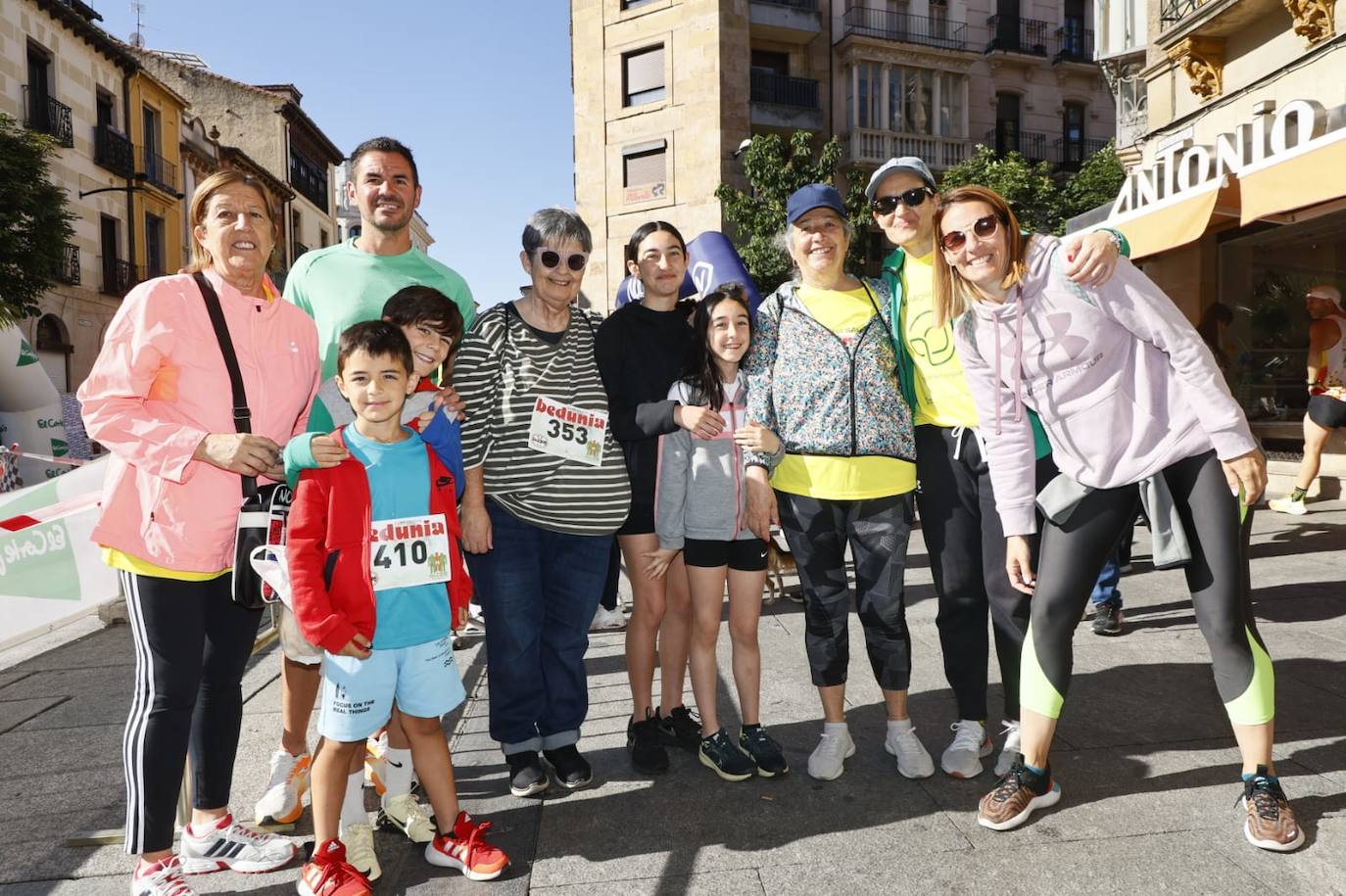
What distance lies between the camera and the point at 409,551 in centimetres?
261

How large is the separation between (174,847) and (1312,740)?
4277mm

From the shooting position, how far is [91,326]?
23938 millimetres

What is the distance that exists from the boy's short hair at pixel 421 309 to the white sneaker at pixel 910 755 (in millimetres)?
2274

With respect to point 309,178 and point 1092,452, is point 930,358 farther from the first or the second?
point 309,178

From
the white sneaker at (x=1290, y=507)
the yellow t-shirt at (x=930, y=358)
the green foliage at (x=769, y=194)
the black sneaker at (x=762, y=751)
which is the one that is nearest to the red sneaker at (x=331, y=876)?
the black sneaker at (x=762, y=751)

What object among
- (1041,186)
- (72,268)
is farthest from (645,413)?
(72,268)

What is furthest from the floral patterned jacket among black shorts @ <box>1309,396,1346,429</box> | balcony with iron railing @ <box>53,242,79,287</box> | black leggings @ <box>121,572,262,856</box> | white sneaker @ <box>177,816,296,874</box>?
balcony with iron railing @ <box>53,242,79,287</box>

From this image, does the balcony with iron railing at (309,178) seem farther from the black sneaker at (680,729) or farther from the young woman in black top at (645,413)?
the black sneaker at (680,729)

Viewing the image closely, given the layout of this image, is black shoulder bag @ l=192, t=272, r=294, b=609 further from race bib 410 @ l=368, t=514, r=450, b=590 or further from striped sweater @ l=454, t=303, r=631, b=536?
striped sweater @ l=454, t=303, r=631, b=536

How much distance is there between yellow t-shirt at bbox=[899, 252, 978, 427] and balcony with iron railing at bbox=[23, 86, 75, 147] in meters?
25.7

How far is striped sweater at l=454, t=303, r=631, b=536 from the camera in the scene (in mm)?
3119

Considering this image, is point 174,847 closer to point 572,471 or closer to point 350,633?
point 350,633

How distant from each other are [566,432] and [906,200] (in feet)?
5.23

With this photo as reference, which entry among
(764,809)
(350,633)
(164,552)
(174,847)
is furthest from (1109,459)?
(174,847)
